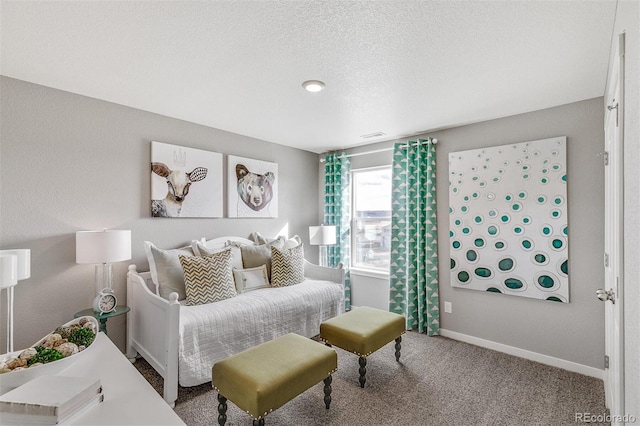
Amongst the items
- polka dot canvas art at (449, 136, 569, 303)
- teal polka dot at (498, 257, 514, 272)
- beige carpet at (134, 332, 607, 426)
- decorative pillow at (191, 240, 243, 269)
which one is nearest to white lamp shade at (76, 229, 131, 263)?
decorative pillow at (191, 240, 243, 269)

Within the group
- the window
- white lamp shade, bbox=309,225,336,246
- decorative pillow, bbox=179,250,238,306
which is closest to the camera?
decorative pillow, bbox=179,250,238,306

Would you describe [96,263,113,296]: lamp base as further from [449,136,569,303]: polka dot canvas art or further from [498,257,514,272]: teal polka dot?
[498,257,514,272]: teal polka dot

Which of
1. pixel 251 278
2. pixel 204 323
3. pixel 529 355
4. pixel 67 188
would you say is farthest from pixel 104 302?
pixel 529 355

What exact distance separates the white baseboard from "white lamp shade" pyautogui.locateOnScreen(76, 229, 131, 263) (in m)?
3.51

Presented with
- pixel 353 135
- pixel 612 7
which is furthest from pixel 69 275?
pixel 612 7

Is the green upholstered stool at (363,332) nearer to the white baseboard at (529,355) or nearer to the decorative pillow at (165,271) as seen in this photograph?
the white baseboard at (529,355)

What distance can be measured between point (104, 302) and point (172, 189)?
124 cm

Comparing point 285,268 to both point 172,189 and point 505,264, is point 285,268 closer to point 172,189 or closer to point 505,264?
point 172,189

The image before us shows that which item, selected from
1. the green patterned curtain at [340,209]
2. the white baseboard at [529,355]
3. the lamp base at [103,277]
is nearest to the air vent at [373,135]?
the green patterned curtain at [340,209]

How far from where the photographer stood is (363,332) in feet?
7.97

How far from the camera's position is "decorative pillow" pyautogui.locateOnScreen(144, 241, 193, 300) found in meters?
2.69

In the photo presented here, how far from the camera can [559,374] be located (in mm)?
2625

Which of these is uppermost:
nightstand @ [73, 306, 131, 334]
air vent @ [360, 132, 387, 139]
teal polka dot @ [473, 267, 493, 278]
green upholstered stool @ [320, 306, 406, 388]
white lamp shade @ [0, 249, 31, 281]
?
air vent @ [360, 132, 387, 139]

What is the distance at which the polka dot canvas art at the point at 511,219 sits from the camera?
9.09 ft
